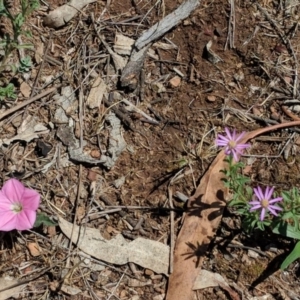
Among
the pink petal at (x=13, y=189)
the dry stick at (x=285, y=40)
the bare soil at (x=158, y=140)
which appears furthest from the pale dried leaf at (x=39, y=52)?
the dry stick at (x=285, y=40)

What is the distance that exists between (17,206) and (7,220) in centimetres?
9

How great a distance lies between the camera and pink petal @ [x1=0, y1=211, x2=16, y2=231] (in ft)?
9.82

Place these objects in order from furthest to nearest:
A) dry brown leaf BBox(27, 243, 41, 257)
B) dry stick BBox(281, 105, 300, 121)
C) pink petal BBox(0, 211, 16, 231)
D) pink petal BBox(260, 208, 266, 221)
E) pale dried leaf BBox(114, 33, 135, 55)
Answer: pale dried leaf BBox(114, 33, 135, 55) < dry stick BBox(281, 105, 300, 121) < dry brown leaf BBox(27, 243, 41, 257) < pink petal BBox(0, 211, 16, 231) < pink petal BBox(260, 208, 266, 221)

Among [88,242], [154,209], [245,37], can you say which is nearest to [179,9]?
[245,37]

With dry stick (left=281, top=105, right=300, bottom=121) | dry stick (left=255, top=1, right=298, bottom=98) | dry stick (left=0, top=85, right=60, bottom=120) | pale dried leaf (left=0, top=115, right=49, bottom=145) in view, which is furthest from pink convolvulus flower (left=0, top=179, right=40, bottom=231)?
dry stick (left=255, top=1, right=298, bottom=98)

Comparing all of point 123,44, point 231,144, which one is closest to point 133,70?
point 123,44

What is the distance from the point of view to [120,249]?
3086 mm

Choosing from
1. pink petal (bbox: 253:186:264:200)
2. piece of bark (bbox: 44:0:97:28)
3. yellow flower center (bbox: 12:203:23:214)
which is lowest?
yellow flower center (bbox: 12:203:23:214)

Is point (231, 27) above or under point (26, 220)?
above

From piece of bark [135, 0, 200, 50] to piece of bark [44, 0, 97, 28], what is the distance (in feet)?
1.29

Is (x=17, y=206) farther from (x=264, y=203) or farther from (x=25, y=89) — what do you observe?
(x=264, y=203)

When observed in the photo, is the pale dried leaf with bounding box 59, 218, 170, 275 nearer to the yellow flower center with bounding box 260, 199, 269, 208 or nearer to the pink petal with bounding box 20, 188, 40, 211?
the pink petal with bounding box 20, 188, 40, 211

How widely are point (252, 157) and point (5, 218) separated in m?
1.31

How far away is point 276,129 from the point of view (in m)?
3.19
